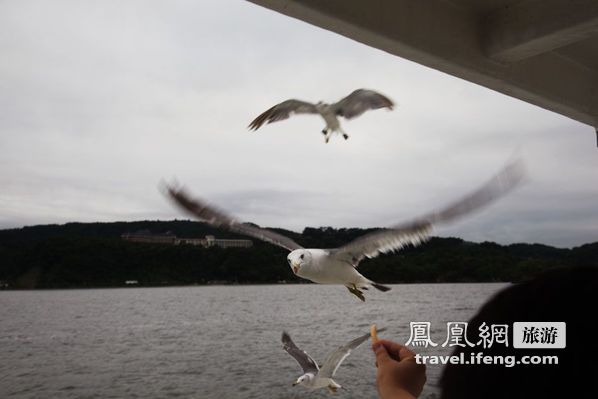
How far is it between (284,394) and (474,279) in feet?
38.8

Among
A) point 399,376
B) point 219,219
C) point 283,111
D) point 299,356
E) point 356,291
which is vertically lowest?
point 399,376

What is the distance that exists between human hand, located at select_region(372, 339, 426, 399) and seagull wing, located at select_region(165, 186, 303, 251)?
3.08 feet

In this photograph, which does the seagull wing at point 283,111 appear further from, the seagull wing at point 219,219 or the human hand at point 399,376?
the human hand at point 399,376

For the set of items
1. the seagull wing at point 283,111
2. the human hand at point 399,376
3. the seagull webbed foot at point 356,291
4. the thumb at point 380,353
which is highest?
the seagull wing at point 283,111

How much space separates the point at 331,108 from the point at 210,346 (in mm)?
24158

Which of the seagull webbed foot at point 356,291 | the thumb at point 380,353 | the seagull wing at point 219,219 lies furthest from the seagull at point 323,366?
the thumb at point 380,353

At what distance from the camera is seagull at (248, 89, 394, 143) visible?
201 centimetres

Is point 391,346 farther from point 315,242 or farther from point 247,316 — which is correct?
point 247,316

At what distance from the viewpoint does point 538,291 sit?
1.43 ft

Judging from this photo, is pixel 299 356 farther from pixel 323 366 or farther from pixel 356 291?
pixel 356 291

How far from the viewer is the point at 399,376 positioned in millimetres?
782

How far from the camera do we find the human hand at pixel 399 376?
0.77m

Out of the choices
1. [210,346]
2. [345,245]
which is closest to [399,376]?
[345,245]

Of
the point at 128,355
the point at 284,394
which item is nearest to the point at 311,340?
the point at 284,394
